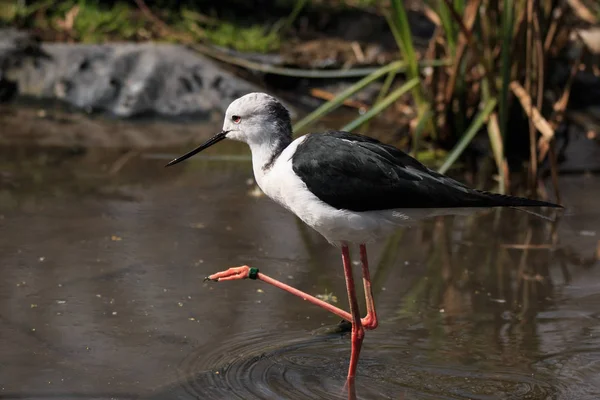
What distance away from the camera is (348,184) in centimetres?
339

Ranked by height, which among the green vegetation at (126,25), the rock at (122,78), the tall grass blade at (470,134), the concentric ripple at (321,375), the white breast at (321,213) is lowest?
the rock at (122,78)

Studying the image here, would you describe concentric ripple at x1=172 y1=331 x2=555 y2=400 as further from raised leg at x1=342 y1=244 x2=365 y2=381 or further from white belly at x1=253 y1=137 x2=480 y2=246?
white belly at x1=253 y1=137 x2=480 y2=246

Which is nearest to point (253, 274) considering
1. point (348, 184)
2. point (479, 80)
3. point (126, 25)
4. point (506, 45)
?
point (348, 184)

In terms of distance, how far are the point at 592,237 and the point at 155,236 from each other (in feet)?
7.21

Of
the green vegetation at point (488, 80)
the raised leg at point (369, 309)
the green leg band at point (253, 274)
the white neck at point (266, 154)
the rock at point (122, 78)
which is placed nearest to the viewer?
the white neck at point (266, 154)

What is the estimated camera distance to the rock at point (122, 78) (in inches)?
282

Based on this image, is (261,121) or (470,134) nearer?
(261,121)

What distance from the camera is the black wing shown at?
3.35m

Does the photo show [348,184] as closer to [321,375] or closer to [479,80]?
[321,375]

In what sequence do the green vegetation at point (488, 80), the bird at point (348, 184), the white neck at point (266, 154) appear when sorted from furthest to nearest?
1. the green vegetation at point (488, 80)
2. the white neck at point (266, 154)
3. the bird at point (348, 184)

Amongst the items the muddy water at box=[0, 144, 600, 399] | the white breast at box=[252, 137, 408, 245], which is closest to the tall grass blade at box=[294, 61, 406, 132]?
the muddy water at box=[0, 144, 600, 399]

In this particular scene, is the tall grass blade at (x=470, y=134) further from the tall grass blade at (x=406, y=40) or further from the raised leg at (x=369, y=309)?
the raised leg at (x=369, y=309)

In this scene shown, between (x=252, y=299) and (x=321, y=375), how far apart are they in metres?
0.74

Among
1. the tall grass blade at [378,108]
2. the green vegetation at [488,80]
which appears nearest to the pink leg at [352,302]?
the tall grass blade at [378,108]
